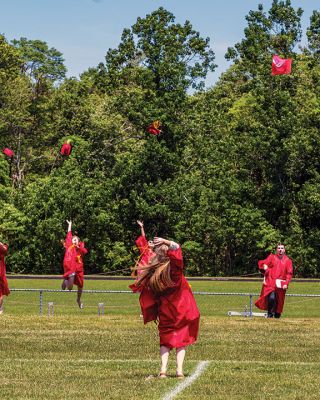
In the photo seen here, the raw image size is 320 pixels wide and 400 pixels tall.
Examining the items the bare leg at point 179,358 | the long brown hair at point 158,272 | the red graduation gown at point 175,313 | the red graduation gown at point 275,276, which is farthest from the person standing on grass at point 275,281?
the long brown hair at point 158,272

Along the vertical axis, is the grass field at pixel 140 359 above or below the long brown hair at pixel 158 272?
below

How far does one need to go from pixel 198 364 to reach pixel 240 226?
45155 millimetres

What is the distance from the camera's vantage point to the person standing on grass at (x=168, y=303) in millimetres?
13141

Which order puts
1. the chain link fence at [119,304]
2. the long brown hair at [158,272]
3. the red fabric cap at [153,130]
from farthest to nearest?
the red fabric cap at [153,130] < the chain link fence at [119,304] < the long brown hair at [158,272]

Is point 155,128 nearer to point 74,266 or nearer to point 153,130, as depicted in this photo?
point 153,130

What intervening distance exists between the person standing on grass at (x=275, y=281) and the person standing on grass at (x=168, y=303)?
1350cm

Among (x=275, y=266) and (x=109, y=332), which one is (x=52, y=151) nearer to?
(x=275, y=266)

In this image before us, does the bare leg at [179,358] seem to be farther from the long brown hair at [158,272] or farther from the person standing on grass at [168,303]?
the long brown hair at [158,272]

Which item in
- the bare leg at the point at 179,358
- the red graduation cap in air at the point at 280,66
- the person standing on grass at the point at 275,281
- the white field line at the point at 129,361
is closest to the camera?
the bare leg at the point at 179,358

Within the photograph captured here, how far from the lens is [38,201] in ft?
203

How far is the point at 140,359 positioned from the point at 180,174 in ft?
153

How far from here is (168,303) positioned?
13508 mm

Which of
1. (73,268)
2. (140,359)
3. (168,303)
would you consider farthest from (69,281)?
(168,303)

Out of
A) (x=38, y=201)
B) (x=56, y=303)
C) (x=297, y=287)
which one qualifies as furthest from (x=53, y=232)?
(x=56, y=303)
